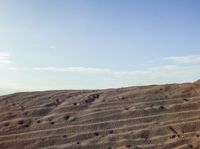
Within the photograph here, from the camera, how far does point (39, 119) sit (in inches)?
690

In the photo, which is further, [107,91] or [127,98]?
[107,91]

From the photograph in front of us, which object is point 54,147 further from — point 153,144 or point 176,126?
point 176,126

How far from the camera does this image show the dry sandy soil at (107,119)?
15.0 m

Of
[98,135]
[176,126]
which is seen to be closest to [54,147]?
[98,135]

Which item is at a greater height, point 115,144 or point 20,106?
point 20,106

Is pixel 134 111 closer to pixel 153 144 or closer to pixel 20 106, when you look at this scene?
pixel 153 144

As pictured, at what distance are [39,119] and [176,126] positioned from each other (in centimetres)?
554

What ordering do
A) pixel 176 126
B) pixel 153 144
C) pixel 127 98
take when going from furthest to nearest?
pixel 127 98 → pixel 176 126 → pixel 153 144

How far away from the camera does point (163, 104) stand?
57.0ft

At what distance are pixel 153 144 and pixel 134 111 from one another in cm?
267

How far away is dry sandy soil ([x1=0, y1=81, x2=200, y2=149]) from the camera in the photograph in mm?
15006

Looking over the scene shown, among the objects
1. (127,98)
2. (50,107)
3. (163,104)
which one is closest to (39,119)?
(50,107)

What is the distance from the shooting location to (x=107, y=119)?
16.7 meters

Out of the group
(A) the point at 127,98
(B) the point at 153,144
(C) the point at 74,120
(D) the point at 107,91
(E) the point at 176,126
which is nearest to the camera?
(B) the point at 153,144
